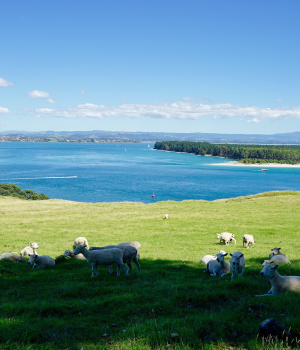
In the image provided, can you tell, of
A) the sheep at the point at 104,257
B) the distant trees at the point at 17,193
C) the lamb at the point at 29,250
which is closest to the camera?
the sheep at the point at 104,257

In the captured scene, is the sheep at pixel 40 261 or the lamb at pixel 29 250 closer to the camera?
the sheep at pixel 40 261

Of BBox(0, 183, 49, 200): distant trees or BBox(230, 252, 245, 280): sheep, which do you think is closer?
BBox(230, 252, 245, 280): sheep

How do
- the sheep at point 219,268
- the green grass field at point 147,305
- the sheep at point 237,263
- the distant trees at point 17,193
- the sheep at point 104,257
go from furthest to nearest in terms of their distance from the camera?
the distant trees at point 17,193 → the sheep at point 219,268 → the sheep at point 104,257 → the sheep at point 237,263 → the green grass field at point 147,305

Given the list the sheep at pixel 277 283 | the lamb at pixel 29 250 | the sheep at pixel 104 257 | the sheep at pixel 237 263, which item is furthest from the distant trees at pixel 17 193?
the sheep at pixel 277 283

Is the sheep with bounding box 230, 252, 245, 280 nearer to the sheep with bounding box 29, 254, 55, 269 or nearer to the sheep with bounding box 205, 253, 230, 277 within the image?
the sheep with bounding box 205, 253, 230, 277

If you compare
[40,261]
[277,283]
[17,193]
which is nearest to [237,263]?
[277,283]

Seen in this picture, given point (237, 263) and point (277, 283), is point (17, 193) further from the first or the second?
point (277, 283)

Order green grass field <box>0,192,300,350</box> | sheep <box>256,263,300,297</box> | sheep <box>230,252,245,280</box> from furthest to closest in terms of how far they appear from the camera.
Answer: sheep <box>230,252,245,280</box>, sheep <box>256,263,300,297</box>, green grass field <box>0,192,300,350</box>

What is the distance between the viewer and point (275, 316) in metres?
8.21

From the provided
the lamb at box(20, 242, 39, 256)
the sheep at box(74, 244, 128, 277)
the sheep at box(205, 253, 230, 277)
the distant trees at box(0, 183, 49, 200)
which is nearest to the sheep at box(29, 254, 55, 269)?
the lamb at box(20, 242, 39, 256)

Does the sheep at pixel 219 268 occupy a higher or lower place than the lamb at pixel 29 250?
higher

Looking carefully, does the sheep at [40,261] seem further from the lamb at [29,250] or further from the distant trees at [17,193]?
the distant trees at [17,193]

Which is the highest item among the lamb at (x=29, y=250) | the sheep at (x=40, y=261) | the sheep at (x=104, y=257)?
the sheep at (x=104, y=257)

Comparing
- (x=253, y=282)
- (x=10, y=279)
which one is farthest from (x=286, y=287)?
(x=10, y=279)
